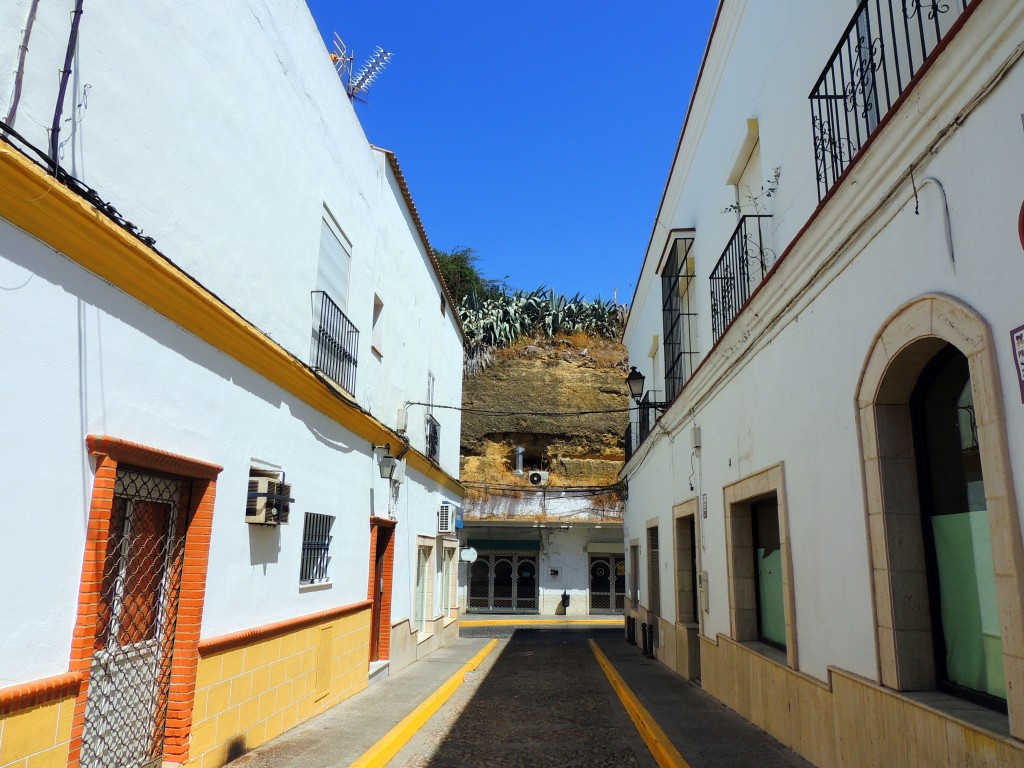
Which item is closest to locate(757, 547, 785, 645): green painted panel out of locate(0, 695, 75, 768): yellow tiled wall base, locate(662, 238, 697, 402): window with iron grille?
locate(662, 238, 697, 402): window with iron grille

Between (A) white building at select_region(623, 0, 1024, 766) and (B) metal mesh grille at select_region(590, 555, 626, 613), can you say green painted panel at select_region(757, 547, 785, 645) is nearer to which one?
(A) white building at select_region(623, 0, 1024, 766)

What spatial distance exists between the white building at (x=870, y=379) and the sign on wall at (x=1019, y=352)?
4 centimetres

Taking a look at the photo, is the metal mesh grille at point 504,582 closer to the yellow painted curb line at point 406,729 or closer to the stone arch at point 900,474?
the yellow painted curb line at point 406,729

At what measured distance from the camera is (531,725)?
802 cm

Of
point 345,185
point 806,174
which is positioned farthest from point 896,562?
point 345,185

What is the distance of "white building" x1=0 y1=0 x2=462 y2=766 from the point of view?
12.4 ft

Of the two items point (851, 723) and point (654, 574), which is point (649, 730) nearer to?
point (851, 723)

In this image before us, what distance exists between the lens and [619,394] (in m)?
29.0

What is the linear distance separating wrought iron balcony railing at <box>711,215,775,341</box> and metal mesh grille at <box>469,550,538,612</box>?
18.6 meters

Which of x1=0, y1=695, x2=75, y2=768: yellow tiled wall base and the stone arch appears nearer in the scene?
x1=0, y1=695, x2=75, y2=768: yellow tiled wall base

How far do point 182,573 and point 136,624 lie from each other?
478 mm

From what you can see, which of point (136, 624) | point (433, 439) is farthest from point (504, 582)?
point (136, 624)

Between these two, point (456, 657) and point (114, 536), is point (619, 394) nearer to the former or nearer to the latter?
point (456, 657)

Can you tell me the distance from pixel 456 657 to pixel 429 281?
7.12 meters
